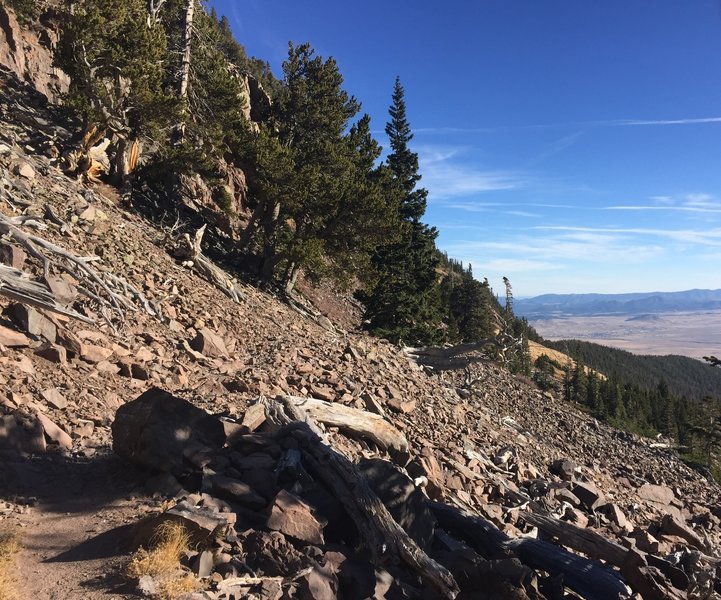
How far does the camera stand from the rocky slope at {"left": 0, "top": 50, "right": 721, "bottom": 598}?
210 inches

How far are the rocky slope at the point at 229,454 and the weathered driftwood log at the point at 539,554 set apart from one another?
0.04 metres

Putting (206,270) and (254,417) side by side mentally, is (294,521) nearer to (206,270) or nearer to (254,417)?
(254,417)

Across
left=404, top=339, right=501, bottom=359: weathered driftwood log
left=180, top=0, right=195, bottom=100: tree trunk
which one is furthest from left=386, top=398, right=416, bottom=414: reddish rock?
left=180, top=0, right=195, bottom=100: tree trunk

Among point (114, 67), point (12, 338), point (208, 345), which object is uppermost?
point (114, 67)

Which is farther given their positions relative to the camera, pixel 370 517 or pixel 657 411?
pixel 657 411

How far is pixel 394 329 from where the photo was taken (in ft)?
95.5

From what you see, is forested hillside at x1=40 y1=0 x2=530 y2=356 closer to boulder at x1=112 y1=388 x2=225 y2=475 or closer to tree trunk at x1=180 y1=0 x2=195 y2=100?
tree trunk at x1=180 y1=0 x2=195 y2=100

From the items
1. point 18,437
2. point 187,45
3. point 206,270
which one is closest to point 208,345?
point 206,270

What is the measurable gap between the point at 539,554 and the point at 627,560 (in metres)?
1.19

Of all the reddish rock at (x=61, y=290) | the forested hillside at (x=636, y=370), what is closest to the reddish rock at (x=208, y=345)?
the reddish rock at (x=61, y=290)

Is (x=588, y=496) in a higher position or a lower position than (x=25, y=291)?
lower

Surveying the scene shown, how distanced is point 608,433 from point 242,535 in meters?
27.7

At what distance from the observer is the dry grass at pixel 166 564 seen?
4.39 meters

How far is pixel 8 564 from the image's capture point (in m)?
4.61
